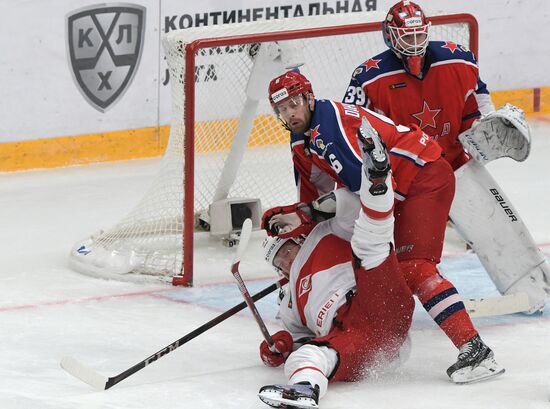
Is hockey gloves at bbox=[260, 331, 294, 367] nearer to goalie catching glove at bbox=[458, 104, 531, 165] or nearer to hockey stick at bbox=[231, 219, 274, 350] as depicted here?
hockey stick at bbox=[231, 219, 274, 350]

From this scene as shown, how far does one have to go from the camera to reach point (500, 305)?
16.4ft

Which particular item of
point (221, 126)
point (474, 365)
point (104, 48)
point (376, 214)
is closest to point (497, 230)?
point (474, 365)

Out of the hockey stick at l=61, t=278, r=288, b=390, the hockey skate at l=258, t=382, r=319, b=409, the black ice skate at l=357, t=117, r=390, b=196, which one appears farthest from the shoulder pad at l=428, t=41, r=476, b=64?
the hockey skate at l=258, t=382, r=319, b=409

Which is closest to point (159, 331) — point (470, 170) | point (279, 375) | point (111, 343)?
point (111, 343)

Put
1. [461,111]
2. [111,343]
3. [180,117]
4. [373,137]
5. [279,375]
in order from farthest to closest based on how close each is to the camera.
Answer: [180,117] → [461,111] → [111,343] → [279,375] → [373,137]

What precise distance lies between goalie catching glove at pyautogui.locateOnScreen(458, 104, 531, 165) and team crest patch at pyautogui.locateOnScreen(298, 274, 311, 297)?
934mm

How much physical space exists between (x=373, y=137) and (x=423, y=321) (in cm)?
117

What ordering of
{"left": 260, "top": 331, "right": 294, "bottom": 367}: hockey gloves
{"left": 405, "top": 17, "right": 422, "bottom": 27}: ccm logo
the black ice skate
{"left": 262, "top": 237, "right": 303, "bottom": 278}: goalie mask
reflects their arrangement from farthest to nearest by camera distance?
{"left": 405, "top": 17, "right": 422, "bottom": 27}: ccm logo
{"left": 262, "top": 237, "right": 303, "bottom": 278}: goalie mask
{"left": 260, "top": 331, "right": 294, "bottom": 367}: hockey gloves
the black ice skate

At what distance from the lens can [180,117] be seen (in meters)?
5.53

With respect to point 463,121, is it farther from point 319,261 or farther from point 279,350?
point 279,350

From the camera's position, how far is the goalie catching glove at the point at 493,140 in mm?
5016

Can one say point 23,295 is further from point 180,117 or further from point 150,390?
point 150,390

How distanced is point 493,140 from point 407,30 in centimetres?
49

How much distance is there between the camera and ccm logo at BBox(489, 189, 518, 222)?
202 inches
